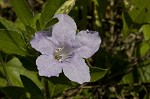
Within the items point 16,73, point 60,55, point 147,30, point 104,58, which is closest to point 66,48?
point 60,55

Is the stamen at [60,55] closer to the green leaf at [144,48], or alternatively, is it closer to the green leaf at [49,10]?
the green leaf at [49,10]

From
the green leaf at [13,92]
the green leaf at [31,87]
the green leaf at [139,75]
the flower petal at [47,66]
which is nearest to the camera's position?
the flower petal at [47,66]

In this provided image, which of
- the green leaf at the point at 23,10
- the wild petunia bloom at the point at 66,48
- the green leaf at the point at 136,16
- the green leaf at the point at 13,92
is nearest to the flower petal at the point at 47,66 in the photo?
the wild petunia bloom at the point at 66,48

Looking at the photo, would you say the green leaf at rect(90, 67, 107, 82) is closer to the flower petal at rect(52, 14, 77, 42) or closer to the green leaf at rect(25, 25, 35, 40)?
the flower petal at rect(52, 14, 77, 42)

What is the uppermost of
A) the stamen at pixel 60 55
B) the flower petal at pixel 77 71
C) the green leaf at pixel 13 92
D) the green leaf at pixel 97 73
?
the stamen at pixel 60 55

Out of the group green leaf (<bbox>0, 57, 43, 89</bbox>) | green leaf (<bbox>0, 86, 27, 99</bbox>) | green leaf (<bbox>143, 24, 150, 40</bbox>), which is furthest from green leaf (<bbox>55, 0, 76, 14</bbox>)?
green leaf (<bbox>143, 24, 150, 40</bbox>)

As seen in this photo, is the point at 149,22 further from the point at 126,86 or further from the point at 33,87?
the point at 33,87

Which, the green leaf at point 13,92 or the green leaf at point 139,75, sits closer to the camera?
the green leaf at point 13,92
